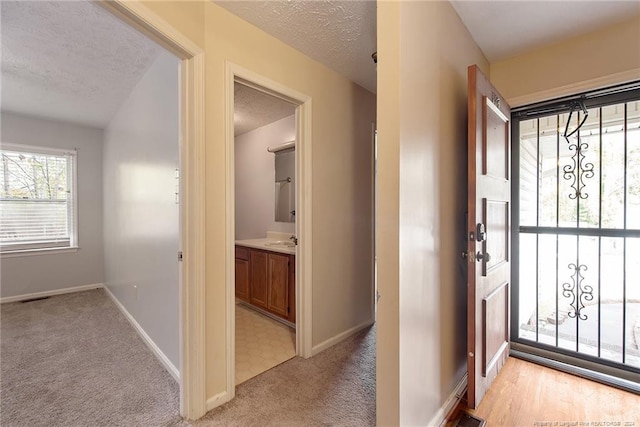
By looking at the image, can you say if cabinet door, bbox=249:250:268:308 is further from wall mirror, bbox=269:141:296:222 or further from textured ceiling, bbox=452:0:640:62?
textured ceiling, bbox=452:0:640:62

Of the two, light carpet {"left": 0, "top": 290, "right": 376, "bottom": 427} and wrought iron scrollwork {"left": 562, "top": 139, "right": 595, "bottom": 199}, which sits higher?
wrought iron scrollwork {"left": 562, "top": 139, "right": 595, "bottom": 199}

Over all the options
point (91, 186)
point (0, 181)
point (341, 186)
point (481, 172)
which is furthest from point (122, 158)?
point (481, 172)

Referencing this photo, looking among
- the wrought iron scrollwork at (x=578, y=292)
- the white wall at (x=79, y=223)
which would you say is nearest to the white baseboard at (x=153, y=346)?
the white wall at (x=79, y=223)

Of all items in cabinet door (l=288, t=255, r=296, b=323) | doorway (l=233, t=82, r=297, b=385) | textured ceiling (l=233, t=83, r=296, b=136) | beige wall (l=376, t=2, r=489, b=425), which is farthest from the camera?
textured ceiling (l=233, t=83, r=296, b=136)

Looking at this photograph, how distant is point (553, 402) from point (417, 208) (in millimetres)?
1586

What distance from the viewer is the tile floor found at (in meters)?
2.08

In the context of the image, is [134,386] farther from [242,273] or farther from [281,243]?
[281,243]

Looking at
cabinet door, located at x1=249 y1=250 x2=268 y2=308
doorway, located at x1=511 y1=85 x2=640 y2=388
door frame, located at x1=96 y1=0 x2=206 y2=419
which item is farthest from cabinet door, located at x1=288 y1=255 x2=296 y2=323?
doorway, located at x1=511 y1=85 x2=640 y2=388

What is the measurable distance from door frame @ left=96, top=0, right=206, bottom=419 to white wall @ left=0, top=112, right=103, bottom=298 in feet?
12.6

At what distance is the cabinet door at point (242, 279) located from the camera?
3.33 metres

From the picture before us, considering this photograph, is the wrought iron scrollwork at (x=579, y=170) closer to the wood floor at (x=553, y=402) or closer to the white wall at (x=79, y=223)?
the wood floor at (x=553, y=402)

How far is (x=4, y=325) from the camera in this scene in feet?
9.43

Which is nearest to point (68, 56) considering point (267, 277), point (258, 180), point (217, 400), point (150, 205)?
point (150, 205)

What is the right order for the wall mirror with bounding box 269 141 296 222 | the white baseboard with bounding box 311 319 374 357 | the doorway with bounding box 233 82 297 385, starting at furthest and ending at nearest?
the wall mirror with bounding box 269 141 296 222
the doorway with bounding box 233 82 297 385
the white baseboard with bounding box 311 319 374 357
